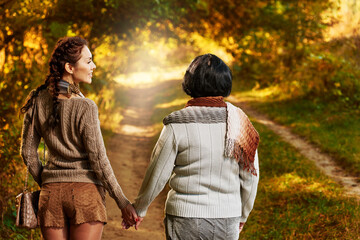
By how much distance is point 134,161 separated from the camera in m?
10.1

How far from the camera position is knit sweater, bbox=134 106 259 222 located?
2.76m

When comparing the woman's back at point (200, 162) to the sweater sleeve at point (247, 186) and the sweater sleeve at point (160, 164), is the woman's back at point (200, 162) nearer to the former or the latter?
the sweater sleeve at point (160, 164)

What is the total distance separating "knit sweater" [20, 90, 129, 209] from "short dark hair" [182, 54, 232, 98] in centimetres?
69

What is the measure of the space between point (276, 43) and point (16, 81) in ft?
39.9

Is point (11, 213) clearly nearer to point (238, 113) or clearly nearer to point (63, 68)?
point (63, 68)

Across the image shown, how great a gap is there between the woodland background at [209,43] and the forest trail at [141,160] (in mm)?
452

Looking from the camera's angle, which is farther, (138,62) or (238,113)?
(138,62)

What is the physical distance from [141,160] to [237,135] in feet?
24.8

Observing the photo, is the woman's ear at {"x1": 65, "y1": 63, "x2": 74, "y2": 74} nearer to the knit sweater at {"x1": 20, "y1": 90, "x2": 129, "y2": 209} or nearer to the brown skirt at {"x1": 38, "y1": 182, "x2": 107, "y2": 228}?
the knit sweater at {"x1": 20, "y1": 90, "x2": 129, "y2": 209}

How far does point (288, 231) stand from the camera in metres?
5.78

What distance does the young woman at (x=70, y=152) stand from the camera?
9.36 ft

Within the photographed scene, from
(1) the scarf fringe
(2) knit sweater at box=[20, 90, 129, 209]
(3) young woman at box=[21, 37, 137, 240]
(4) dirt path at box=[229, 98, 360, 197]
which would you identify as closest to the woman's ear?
(3) young woman at box=[21, 37, 137, 240]

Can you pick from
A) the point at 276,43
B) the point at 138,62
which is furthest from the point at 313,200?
the point at 138,62

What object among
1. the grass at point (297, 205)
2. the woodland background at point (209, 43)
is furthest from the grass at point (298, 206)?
the woodland background at point (209, 43)
